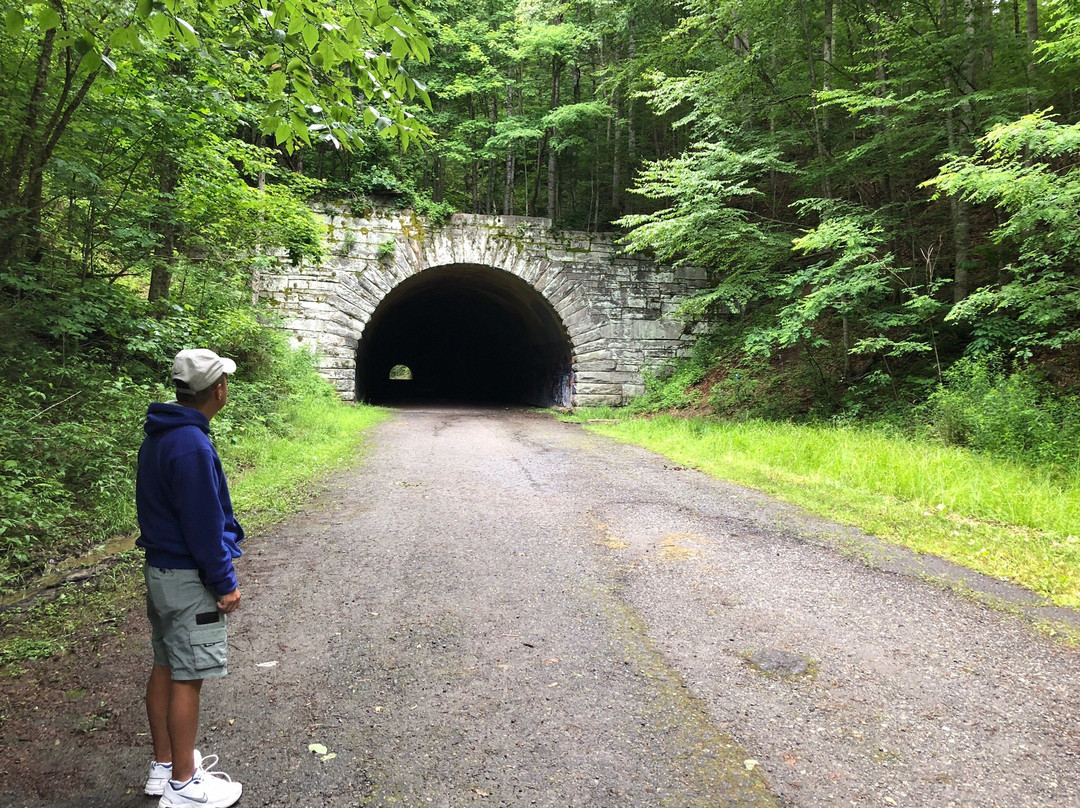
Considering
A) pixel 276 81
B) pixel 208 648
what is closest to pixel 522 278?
pixel 276 81

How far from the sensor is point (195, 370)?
84.1 inches

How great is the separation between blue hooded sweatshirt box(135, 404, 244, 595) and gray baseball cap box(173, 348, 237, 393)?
0.09 m

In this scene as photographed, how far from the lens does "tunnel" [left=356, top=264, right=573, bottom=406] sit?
1628 centimetres

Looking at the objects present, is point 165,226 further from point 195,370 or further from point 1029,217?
point 1029,217

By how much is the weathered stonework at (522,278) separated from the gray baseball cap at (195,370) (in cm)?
1186

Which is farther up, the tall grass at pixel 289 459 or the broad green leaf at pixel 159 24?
the broad green leaf at pixel 159 24

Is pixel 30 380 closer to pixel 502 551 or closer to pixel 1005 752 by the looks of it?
pixel 502 551

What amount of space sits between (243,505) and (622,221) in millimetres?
8676

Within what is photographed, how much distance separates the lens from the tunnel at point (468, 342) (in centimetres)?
1628

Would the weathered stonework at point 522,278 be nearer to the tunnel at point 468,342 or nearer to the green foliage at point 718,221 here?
the tunnel at point 468,342

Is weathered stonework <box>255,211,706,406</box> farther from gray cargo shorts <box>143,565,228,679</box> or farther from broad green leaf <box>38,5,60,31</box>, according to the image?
gray cargo shorts <box>143,565,228,679</box>

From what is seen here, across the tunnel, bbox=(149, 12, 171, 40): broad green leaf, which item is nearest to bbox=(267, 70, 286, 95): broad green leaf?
bbox=(149, 12, 171, 40): broad green leaf

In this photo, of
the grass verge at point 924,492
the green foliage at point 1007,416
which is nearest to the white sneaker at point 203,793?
the grass verge at point 924,492

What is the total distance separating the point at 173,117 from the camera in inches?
225
